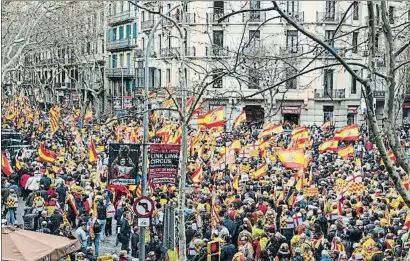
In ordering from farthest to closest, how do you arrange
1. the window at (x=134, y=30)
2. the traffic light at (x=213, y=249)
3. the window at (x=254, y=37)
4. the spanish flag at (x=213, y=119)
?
the window at (x=134, y=30) → the spanish flag at (x=213, y=119) → the traffic light at (x=213, y=249) → the window at (x=254, y=37)

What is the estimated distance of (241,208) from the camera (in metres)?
16.2

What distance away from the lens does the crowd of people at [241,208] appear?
513 inches

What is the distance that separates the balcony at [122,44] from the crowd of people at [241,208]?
107ft

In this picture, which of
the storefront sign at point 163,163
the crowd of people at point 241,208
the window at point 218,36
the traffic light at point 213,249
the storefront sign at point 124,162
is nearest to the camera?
Result: the traffic light at point 213,249

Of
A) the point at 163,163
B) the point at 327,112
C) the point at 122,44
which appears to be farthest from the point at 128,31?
the point at 163,163

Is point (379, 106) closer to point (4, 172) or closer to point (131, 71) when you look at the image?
point (131, 71)

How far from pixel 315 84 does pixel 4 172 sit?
30.6m

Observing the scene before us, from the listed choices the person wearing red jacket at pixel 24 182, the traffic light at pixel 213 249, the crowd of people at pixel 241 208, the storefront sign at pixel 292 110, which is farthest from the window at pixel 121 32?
the traffic light at pixel 213 249

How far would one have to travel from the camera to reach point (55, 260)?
33.8ft

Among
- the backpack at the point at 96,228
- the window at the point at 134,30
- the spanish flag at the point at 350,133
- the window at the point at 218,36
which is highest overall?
the window at the point at 134,30

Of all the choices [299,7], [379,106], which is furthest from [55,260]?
[379,106]

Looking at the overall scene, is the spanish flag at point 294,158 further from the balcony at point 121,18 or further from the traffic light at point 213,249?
the balcony at point 121,18

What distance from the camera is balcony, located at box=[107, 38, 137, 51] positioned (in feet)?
191

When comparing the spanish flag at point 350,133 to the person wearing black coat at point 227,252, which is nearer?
the person wearing black coat at point 227,252
